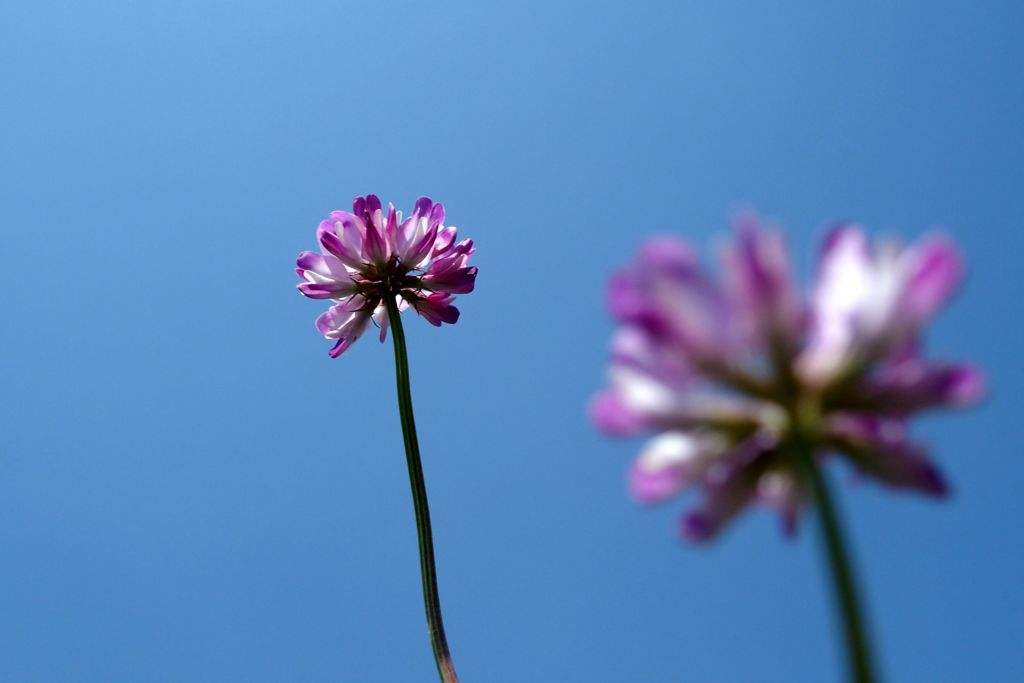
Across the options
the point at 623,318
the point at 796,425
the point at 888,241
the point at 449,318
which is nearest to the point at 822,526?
the point at 796,425

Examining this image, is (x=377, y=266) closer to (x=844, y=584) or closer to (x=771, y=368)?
(x=771, y=368)

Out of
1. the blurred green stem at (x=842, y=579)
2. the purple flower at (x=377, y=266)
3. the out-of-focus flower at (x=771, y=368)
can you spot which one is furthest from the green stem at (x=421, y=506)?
the blurred green stem at (x=842, y=579)

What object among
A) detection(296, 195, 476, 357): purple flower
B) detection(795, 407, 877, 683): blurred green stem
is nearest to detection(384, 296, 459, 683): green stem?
detection(296, 195, 476, 357): purple flower

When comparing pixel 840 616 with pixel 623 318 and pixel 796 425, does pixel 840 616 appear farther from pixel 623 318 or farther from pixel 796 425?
pixel 623 318

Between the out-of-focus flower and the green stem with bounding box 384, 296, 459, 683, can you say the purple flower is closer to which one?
the green stem with bounding box 384, 296, 459, 683

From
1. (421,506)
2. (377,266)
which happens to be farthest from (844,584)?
(377,266)

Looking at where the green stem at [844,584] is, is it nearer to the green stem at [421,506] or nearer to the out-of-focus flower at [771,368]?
the out-of-focus flower at [771,368]

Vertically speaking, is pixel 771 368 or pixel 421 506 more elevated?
pixel 421 506
